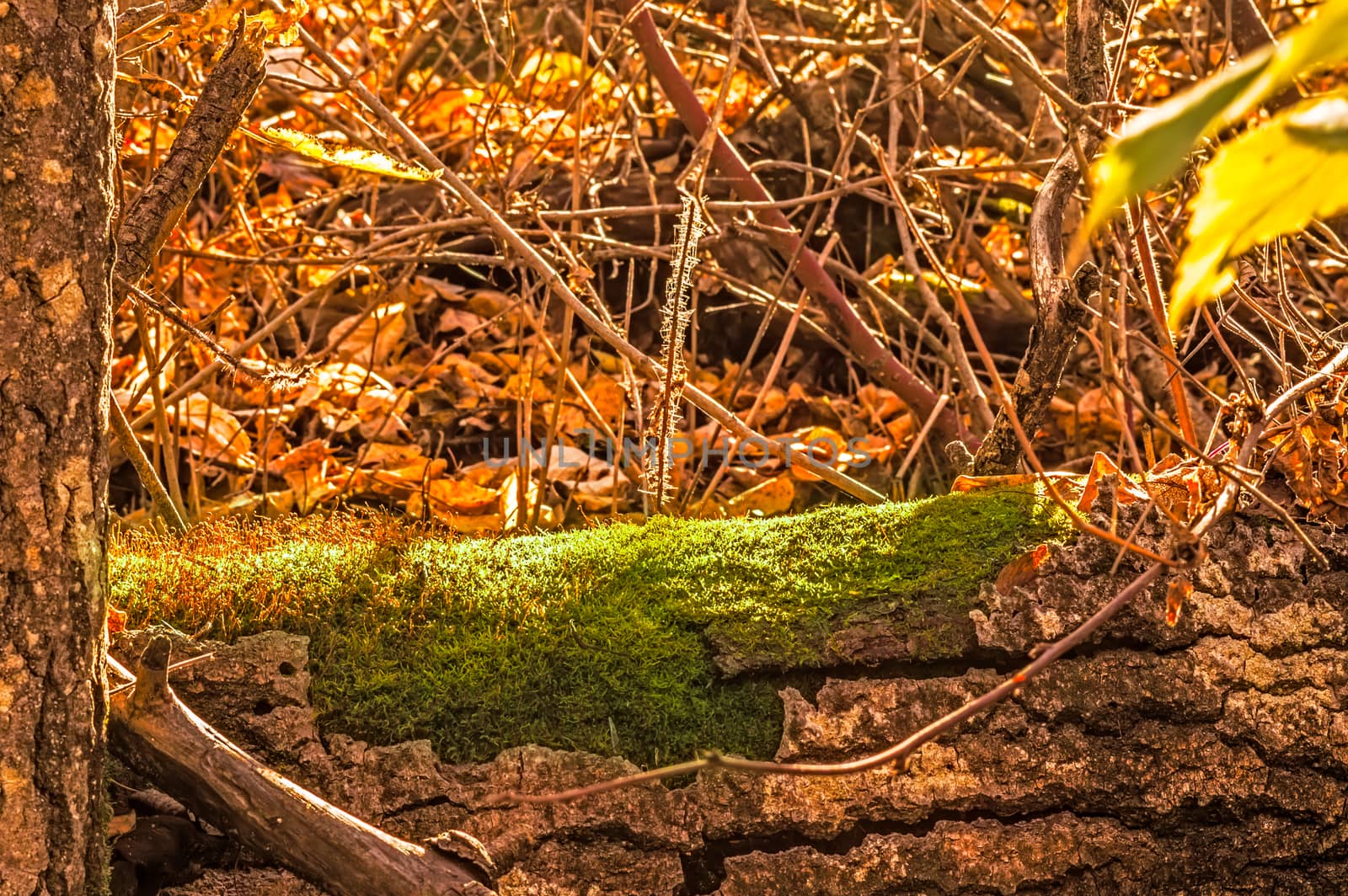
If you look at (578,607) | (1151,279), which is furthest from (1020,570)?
(578,607)

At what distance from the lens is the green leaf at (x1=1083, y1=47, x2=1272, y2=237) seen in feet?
1.61

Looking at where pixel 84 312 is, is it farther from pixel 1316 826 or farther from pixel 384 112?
pixel 1316 826

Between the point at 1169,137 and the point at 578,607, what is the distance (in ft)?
4.37

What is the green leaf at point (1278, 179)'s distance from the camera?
516 mm

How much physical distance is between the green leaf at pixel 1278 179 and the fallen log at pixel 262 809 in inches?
45.3

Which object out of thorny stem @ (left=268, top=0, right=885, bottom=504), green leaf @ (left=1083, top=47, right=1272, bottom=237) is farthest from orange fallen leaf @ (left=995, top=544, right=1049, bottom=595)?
green leaf @ (left=1083, top=47, right=1272, bottom=237)

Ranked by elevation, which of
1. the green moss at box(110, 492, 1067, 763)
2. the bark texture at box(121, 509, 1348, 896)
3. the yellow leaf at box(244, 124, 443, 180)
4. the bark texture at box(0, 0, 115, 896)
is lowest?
the bark texture at box(121, 509, 1348, 896)

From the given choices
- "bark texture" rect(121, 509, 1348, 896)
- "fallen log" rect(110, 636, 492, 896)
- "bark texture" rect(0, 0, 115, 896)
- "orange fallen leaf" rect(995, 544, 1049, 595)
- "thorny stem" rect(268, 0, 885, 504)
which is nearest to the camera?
"bark texture" rect(0, 0, 115, 896)

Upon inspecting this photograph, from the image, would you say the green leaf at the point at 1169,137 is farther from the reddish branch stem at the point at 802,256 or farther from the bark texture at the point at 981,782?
the reddish branch stem at the point at 802,256

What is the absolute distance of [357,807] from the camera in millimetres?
1512

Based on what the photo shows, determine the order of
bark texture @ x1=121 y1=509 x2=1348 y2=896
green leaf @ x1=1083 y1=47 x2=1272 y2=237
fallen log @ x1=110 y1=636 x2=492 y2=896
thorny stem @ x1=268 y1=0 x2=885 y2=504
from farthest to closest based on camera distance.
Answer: thorny stem @ x1=268 y1=0 x2=885 y2=504
bark texture @ x1=121 y1=509 x2=1348 y2=896
fallen log @ x1=110 y1=636 x2=492 y2=896
green leaf @ x1=1083 y1=47 x2=1272 y2=237

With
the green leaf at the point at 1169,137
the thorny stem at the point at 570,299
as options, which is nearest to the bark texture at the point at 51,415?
the thorny stem at the point at 570,299

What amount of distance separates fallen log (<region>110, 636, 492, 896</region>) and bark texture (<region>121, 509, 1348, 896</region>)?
12cm

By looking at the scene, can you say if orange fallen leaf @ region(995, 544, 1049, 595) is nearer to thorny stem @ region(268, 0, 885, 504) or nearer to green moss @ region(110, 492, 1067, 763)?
green moss @ region(110, 492, 1067, 763)
